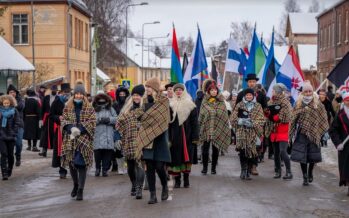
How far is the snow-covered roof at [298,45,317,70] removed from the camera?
68.6 m

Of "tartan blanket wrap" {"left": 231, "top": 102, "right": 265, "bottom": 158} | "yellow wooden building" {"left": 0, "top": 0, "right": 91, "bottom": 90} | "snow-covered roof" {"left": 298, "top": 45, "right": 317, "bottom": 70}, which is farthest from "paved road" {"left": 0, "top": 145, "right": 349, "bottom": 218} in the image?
"snow-covered roof" {"left": 298, "top": 45, "right": 317, "bottom": 70}

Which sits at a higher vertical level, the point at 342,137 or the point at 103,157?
the point at 342,137

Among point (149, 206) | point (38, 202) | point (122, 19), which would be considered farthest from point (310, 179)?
point (122, 19)

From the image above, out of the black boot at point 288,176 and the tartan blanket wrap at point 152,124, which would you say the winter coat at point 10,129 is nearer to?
the tartan blanket wrap at point 152,124

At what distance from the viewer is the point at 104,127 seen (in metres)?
14.6

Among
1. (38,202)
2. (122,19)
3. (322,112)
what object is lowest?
(38,202)

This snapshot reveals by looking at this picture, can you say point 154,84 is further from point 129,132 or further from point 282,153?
point 282,153

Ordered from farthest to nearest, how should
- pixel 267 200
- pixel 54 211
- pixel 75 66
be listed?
pixel 75 66 → pixel 267 200 → pixel 54 211

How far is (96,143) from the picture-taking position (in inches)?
571

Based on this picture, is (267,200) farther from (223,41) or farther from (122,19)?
(223,41)

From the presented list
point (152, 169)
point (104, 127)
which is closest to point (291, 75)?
point (104, 127)

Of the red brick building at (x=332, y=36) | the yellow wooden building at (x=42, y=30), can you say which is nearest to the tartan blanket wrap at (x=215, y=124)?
the yellow wooden building at (x=42, y=30)

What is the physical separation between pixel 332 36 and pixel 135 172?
147 ft

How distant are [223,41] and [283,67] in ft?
371
